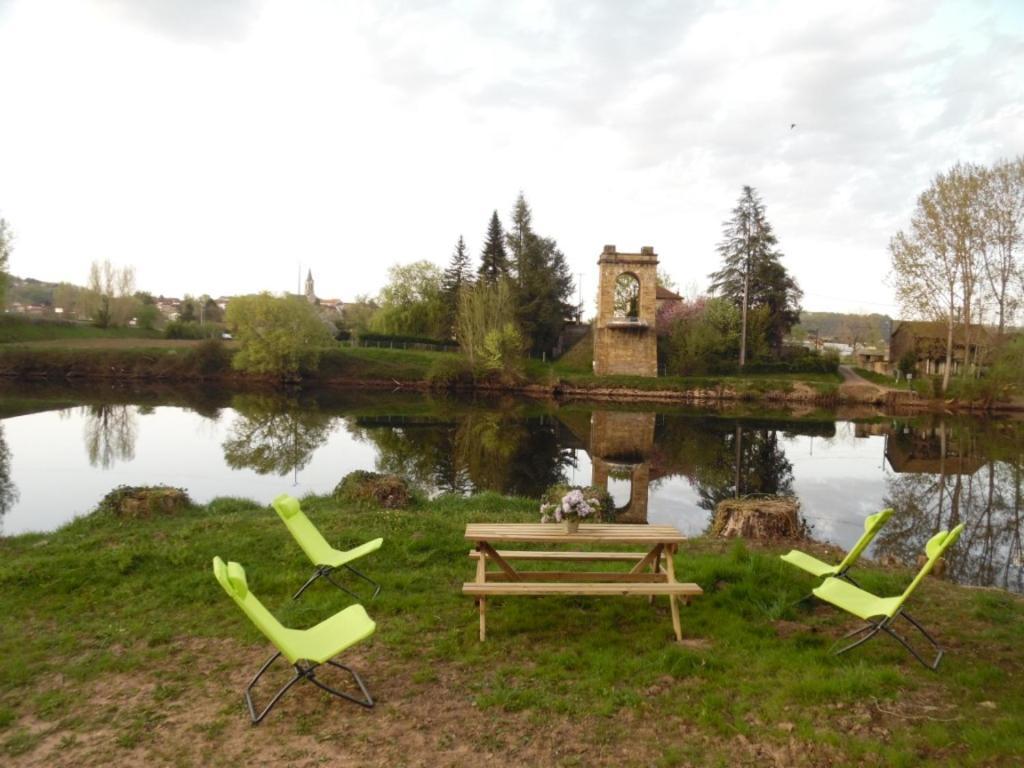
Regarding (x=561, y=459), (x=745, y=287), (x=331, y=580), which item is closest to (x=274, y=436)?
(x=561, y=459)

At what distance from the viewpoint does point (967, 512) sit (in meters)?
11.4

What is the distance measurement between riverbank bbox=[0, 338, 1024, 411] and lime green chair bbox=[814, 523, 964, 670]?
31338 millimetres

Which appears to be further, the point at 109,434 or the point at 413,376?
the point at 413,376

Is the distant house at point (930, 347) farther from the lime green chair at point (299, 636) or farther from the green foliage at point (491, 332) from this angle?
the lime green chair at point (299, 636)

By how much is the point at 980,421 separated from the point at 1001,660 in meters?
28.1

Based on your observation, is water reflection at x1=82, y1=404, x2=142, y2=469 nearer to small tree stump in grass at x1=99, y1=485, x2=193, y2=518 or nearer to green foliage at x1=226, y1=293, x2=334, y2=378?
small tree stump in grass at x1=99, y1=485, x2=193, y2=518

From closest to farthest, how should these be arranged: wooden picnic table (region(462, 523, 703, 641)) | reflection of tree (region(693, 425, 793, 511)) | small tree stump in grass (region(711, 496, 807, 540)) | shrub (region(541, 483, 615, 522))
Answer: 1. wooden picnic table (region(462, 523, 703, 641))
2. small tree stump in grass (region(711, 496, 807, 540))
3. shrub (region(541, 483, 615, 522))
4. reflection of tree (region(693, 425, 793, 511))

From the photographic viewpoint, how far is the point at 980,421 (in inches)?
1061

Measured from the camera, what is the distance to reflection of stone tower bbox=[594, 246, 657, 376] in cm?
3984

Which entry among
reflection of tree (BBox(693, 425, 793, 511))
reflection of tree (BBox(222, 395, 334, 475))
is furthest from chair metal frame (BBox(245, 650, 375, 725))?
reflection of tree (BBox(222, 395, 334, 475))

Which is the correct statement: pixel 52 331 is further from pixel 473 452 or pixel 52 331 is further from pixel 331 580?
pixel 331 580

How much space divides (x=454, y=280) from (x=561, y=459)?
113ft

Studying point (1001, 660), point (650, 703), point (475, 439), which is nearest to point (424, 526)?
point (650, 703)

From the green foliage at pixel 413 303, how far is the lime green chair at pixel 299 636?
46123 mm
